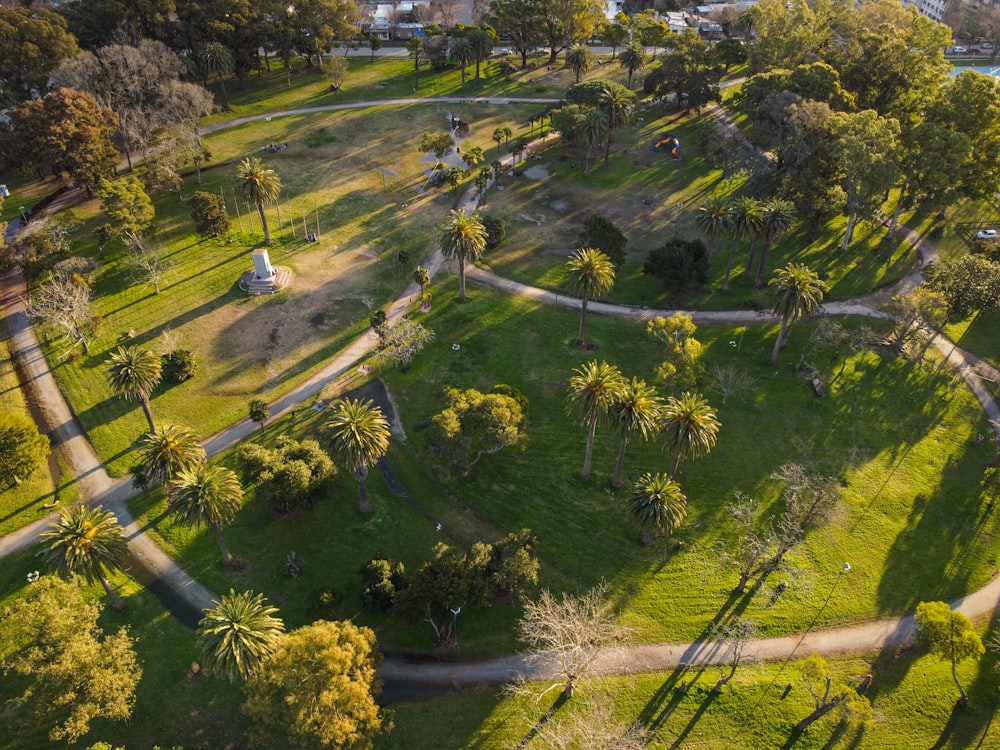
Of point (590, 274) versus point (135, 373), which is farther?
point (590, 274)

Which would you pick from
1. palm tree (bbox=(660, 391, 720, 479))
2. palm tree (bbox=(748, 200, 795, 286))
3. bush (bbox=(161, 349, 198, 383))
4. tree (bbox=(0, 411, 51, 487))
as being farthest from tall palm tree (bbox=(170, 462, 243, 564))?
palm tree (bbox=(748, 200, 795, 286))

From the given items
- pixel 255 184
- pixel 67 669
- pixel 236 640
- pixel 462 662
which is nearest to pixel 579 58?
pixel 255 184

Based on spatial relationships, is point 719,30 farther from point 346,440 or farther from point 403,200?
point 346,440

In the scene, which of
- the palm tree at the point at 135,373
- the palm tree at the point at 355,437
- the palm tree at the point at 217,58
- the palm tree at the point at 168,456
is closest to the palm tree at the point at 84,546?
the palm tree at the point at 168,456

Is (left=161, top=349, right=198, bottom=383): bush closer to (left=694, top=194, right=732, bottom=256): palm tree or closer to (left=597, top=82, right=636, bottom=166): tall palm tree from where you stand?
(left=694, top=194, right=732, bottom=256): palm tree

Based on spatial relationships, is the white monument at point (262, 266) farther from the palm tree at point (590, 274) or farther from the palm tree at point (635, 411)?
the palm tree at point (635, 411)

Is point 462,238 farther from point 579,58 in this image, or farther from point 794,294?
point 579,58

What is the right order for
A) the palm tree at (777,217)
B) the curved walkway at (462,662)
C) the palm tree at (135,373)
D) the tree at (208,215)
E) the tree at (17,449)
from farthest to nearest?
the tree at (208,215)
the palm tree at (777,217)
the palm tree at (135,373)
the tree at (17,449)
the curved walkway at (462,662)
